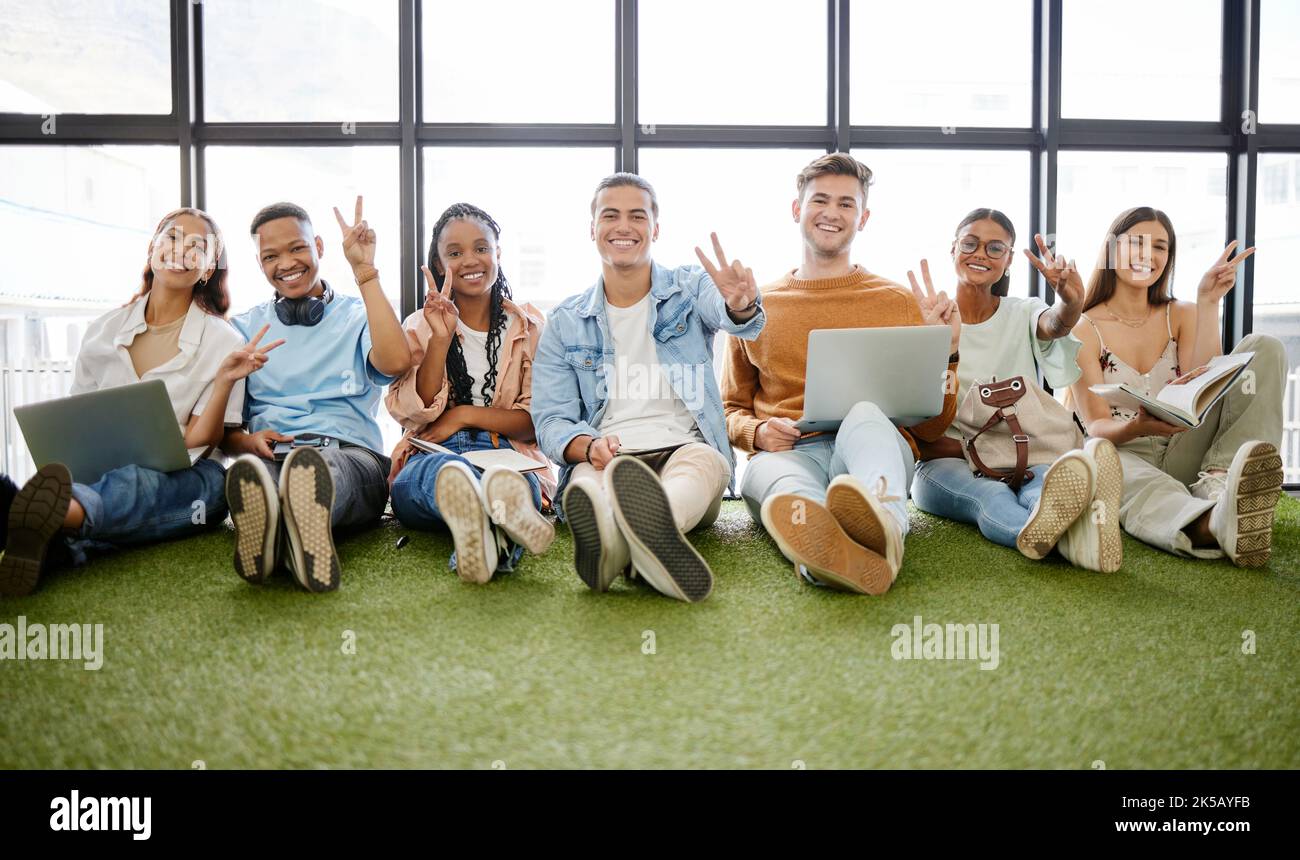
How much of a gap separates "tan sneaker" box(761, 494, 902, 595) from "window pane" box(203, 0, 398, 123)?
2287mm

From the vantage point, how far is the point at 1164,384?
6.78 ft

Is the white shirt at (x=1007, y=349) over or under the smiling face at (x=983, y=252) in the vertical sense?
under

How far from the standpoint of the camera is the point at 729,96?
114 inches

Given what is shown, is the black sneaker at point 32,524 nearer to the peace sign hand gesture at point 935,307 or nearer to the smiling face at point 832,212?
the smiling face at point 832,212

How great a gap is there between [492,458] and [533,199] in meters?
1.36

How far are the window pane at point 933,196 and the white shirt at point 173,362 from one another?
7.16 feet

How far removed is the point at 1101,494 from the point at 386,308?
1.63m

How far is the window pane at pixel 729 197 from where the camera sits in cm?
291

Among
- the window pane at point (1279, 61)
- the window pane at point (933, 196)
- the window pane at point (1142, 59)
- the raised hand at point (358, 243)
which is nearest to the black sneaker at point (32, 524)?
the raised hand at point (358, 243)

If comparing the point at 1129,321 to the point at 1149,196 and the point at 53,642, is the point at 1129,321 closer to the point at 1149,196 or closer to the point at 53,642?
the point at 1149,196

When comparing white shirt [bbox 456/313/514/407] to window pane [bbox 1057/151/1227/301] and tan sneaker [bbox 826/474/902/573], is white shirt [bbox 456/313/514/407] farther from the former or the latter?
window pane [bbox 1057/151/1227/301]

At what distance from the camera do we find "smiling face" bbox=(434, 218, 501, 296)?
80.4 inches

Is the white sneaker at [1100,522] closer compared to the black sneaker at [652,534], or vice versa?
the black sneaker at [652,534]
